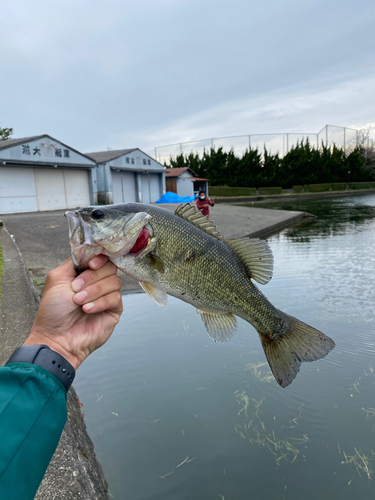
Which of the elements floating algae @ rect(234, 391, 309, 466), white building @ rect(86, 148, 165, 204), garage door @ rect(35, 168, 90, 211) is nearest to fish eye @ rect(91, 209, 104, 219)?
floating algae @ rect(234, 391, 309, 466)

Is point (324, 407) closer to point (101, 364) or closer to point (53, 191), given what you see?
point (101, 364)

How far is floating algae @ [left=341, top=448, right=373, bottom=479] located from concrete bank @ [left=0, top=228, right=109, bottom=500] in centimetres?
212

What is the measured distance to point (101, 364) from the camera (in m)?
4.42

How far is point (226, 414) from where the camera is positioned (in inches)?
137

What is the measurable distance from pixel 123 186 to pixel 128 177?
3.41 ft

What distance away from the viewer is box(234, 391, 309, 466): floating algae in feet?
9.98

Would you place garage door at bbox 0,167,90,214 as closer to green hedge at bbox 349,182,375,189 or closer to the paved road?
the paved road

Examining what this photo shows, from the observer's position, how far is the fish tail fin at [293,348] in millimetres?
1692

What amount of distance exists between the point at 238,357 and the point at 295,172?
46891mm

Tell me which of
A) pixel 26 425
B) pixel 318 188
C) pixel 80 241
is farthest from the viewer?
pixel 318 188

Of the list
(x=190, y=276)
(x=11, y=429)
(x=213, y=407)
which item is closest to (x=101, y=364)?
(x=213, y=407)

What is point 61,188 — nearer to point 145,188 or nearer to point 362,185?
point 145,188

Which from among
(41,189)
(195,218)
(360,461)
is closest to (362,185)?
(41,189)

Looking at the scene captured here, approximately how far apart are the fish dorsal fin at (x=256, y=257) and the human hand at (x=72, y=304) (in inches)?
25.8
